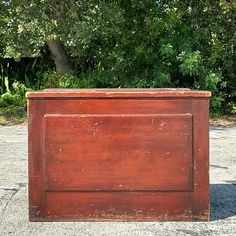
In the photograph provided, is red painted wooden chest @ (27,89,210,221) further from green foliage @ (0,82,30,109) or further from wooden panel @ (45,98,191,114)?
green foliage @ (0,82,30,109)

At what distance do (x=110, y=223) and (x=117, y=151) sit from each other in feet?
1.87

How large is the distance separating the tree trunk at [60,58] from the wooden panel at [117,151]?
11.1 m

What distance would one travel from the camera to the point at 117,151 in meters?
4.14

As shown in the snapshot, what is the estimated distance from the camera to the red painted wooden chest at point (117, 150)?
4109mm

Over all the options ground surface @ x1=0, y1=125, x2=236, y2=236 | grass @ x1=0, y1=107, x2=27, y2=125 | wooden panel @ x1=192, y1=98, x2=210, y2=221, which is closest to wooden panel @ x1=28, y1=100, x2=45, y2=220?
ground surface @ x1=0, y1=125, x2=236, y2=236

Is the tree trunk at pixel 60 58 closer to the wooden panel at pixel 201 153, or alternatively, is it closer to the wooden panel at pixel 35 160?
the wooden panel at pixel 35 160

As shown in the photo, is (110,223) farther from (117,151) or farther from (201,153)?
(201,153)

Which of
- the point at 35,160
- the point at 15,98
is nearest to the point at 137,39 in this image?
the point at 15,98

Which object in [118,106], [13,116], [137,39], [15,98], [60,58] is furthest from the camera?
[60,58]

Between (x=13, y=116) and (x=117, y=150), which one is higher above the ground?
(x=117, y=150)

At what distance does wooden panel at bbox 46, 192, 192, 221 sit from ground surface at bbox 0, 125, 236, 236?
0.08 meters

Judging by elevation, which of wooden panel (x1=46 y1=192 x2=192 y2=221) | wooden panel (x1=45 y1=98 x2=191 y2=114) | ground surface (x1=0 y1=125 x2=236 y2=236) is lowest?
ground surface (x1=0 y1=125 x2=236 y2=236)

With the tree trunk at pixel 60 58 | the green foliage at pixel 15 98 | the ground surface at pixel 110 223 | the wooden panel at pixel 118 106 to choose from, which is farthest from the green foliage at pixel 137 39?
the wooden panel at pixel 118 106

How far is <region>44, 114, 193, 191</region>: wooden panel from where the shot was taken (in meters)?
4.12
